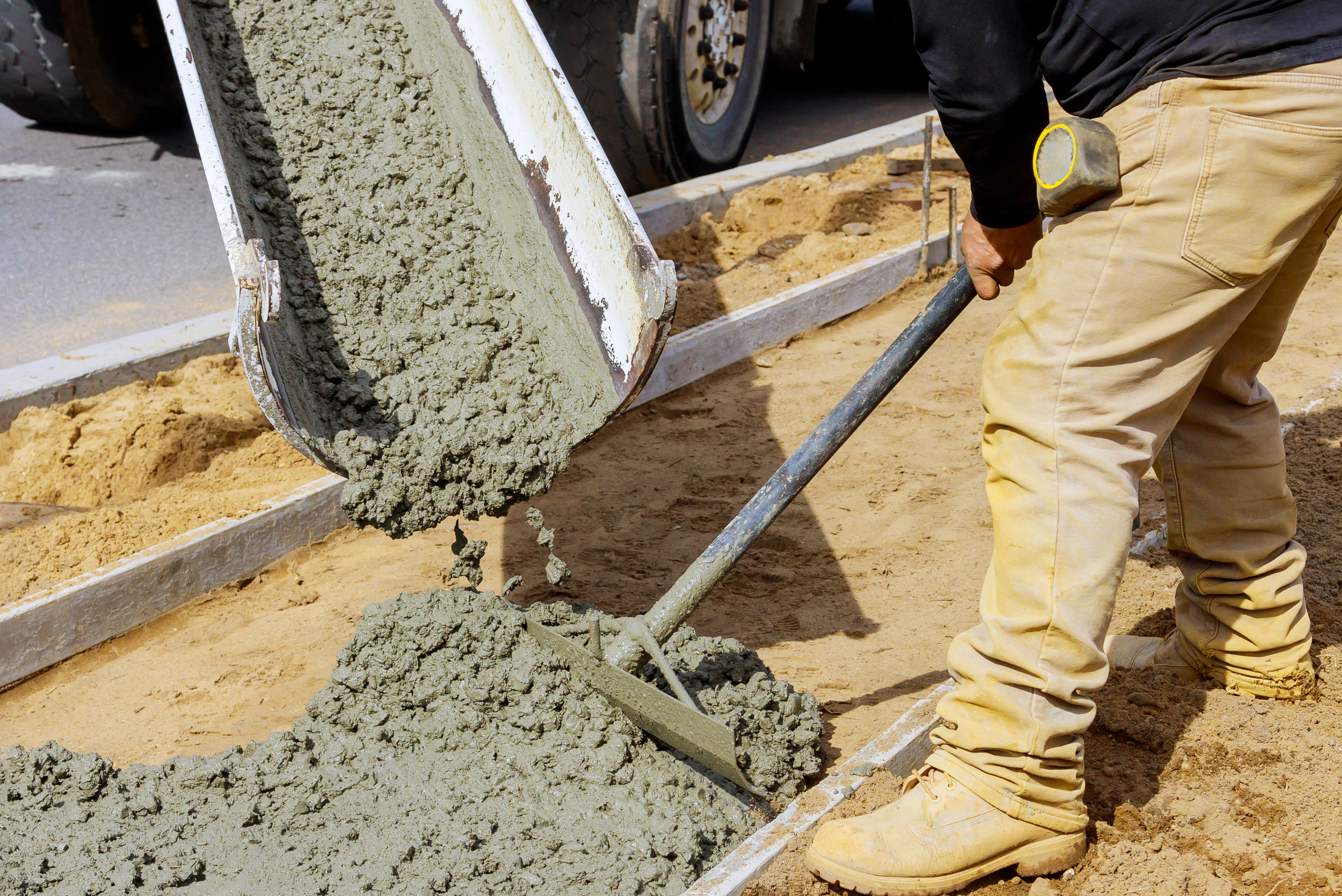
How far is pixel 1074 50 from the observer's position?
72.1 inches

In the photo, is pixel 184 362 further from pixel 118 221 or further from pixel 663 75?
pixel 663 75

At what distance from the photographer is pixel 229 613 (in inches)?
120

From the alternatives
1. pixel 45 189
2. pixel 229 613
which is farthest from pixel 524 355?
pixel 45 189

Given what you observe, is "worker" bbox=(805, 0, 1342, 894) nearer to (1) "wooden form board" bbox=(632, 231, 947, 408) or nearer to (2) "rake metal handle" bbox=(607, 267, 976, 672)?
(2) "rake metal handle" bbox=(607, 267, 976, 672)

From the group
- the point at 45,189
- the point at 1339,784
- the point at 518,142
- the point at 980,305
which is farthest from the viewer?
the point at 45,189

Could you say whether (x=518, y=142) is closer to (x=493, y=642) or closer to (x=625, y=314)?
(x=625, y=314)

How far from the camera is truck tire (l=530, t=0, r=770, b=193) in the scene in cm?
542

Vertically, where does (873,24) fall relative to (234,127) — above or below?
below

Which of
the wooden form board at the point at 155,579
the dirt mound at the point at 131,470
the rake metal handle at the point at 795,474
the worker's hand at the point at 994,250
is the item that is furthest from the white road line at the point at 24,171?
the worker's hand at the point at 994,250

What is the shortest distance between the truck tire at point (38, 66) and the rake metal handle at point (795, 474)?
5595mm

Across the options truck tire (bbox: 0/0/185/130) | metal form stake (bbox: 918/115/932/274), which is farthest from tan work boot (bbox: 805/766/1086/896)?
truck tire (bbox: 0/0/185/130)

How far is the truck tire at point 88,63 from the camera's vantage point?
6.07 m

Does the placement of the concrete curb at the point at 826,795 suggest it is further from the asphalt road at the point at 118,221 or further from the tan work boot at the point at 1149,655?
the asphalt road at the point at 118,221

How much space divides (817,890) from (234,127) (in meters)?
2.89
